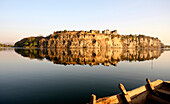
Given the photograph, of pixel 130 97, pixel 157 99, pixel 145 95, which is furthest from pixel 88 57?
pixel 130 97

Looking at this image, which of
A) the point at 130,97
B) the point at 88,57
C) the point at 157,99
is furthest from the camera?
the point at 88,57

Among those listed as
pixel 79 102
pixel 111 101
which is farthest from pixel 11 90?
pixel 111 101

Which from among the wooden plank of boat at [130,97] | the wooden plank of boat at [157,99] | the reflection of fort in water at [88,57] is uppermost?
the wooden plank of boat at [130,97]

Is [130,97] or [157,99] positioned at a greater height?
[130,97]

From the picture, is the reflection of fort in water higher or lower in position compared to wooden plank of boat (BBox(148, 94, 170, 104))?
lower

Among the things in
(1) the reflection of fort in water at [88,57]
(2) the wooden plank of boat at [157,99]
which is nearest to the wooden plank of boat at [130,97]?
(2) the wooden plank of boat at [157,99]

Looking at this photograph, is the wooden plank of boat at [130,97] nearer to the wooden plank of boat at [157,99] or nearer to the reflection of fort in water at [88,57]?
the wooden plank of boat at [157,99]

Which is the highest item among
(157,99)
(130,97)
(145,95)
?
(130,97)

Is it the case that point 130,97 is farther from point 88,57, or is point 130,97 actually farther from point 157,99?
point 88,57

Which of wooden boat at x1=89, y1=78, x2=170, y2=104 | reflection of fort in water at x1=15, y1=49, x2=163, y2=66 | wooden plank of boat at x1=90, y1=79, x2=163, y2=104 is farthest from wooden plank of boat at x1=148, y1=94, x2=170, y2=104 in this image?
reflection of fort in water at x1=15, y1=49, x2=163, y2=66

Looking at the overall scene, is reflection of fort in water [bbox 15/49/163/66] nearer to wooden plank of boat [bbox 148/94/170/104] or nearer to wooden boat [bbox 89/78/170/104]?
wooden boat [bbox 89/78/170/104]

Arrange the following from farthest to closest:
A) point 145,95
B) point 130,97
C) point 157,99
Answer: point 145,95, point 157,99, point 130,97

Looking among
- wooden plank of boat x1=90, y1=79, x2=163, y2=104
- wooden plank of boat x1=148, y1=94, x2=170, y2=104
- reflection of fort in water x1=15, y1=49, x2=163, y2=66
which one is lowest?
reflection of fort in water x1=15, y1=49, x2=163, y2=66

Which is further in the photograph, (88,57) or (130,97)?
(88,57)
